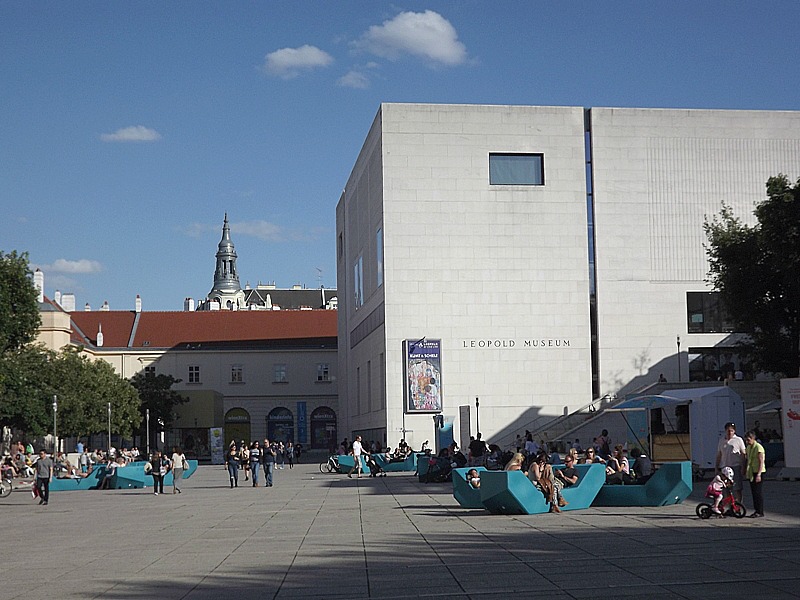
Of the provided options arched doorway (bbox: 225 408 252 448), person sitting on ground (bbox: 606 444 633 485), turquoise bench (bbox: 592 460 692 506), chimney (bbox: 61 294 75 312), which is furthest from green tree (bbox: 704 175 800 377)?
chimney (bbox: 61 294 75 312)

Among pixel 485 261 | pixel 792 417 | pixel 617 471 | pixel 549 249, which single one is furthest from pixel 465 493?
pixel 549 249

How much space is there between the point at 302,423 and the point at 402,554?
81932 mm

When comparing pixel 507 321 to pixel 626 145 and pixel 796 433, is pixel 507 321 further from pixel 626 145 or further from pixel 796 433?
pixel 796 433

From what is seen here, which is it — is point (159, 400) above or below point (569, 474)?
above

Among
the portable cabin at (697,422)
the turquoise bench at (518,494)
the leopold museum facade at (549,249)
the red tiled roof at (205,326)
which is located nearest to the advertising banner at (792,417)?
the portable cabin at (697,422)

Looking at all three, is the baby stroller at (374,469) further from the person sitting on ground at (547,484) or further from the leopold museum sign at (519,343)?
the person sitting on ground at (547,484)

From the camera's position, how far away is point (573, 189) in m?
61.2

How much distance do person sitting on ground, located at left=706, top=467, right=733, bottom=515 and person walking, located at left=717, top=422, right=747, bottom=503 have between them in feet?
0.63

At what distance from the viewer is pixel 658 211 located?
61438 mm

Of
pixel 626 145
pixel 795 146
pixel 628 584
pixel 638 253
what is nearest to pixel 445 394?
pixel 638 253

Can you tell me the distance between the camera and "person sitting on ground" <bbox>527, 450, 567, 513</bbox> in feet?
69.1

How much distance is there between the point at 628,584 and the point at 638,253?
51.4 m

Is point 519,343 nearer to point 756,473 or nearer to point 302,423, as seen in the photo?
point 302,423

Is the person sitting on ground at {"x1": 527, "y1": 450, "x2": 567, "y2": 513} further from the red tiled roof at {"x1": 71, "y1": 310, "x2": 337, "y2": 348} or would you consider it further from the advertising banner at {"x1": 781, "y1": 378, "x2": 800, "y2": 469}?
the red tiled roof at {"x1": 71, "y1": 310, "x2": 337, "y2": 348}
